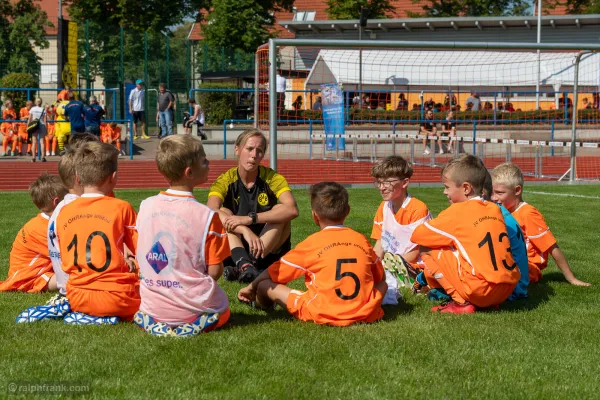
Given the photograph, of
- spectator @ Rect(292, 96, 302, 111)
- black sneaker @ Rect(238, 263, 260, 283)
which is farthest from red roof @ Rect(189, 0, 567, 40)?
black sneaker @ Rect(238, 263, 260, 283)

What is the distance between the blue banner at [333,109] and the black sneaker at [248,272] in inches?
573

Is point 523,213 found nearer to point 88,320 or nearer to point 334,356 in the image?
point 334,356

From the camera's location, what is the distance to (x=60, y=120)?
866 inches

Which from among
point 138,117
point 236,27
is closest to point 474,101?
point 138,117

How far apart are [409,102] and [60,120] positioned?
1117cm

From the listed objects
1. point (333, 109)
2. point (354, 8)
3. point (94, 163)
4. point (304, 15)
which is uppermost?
point (304, 15)

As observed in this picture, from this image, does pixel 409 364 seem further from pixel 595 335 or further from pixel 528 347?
pixel 595 335

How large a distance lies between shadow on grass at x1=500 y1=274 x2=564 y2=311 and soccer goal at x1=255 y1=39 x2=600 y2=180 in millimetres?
10924

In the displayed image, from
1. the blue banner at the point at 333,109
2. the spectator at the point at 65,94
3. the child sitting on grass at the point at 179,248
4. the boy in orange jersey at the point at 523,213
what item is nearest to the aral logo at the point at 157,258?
the child sitting on grass at the point at 179,248

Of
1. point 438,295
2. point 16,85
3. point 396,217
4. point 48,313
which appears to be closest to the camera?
point 48,313

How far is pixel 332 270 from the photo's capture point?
5020 mm

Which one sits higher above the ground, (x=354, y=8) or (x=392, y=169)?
(x=354, y=8)

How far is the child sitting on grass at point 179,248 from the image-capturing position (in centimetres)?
472

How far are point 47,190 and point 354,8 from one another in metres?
43.5
